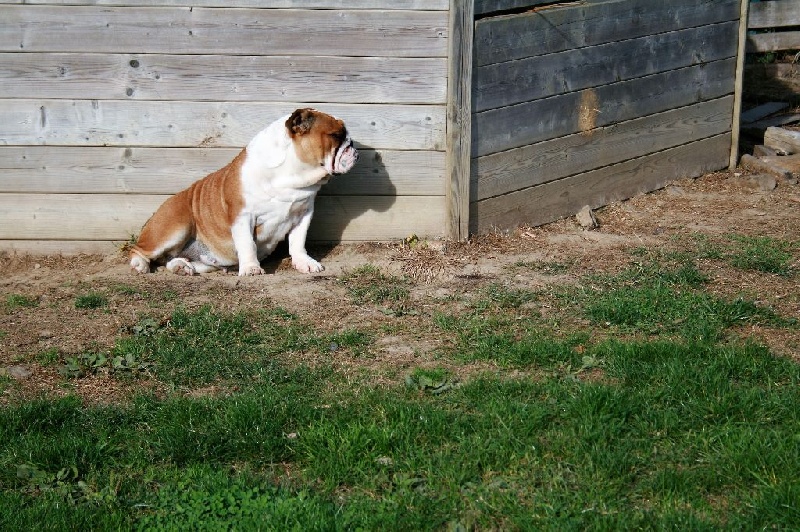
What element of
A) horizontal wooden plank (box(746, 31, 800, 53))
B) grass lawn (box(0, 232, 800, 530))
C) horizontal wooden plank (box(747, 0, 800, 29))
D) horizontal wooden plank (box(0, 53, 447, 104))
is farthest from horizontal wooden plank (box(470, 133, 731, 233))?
horizontal wooden plank (box(747, 0, 800, 29))

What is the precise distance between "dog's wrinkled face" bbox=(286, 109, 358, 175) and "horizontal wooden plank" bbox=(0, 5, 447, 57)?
55 centimetres

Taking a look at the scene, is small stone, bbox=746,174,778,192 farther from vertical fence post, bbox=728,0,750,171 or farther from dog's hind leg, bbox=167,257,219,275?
dog's hind leg, bbox=167,257,219,275

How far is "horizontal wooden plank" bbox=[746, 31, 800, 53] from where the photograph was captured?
11422mm

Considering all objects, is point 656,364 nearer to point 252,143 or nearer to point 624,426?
point 624,426

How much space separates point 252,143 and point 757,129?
5.79m

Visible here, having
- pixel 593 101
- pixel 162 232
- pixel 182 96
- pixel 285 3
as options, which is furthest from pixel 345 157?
pixel 593 101

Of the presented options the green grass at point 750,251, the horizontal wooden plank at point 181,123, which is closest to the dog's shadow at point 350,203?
the horizontal wooden plank at point 181,123

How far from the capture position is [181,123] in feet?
22.9

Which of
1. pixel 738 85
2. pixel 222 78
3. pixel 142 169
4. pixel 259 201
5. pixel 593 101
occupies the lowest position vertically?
pixel 259 201

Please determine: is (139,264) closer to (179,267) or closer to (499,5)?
(179,267)

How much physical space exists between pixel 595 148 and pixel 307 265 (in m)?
2.62

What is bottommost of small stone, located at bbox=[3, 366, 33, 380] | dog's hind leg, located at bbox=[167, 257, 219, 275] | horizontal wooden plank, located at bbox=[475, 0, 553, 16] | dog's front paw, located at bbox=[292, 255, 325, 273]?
dog's hind leg, located at bbox=[167, 257, 219, 275]

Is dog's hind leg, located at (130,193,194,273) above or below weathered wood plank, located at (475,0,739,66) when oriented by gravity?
below

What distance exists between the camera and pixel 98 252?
7.24 m
